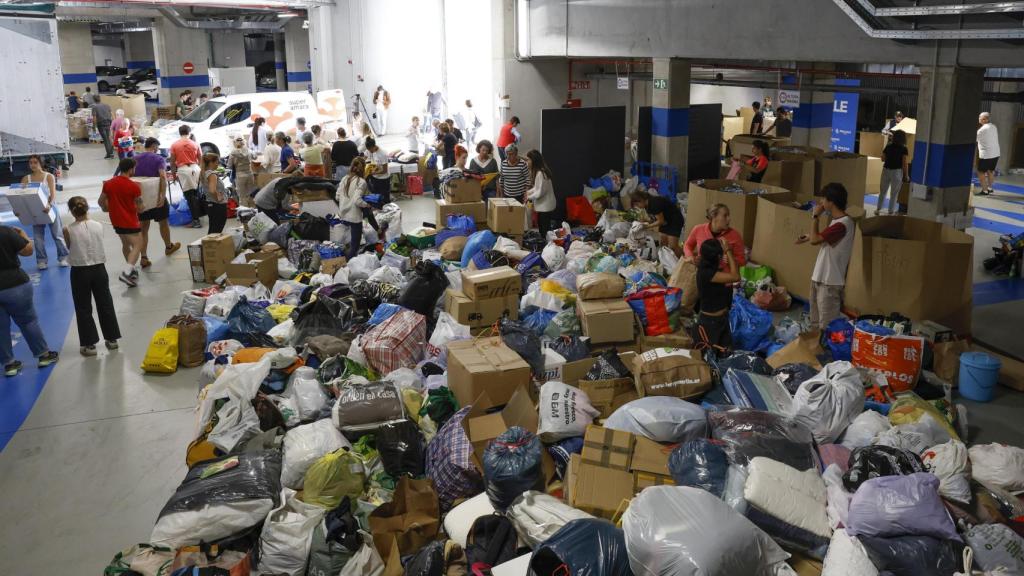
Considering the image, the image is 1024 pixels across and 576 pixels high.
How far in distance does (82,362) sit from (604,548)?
5.94 meters

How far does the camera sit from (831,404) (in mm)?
4867

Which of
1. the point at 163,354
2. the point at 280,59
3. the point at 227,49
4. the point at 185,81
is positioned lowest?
the point at 163,354

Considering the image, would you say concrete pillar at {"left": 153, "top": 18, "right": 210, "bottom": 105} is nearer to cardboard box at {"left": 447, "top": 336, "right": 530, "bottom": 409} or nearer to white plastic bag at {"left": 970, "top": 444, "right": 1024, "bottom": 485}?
cardboard box at {"left": 447, "top": 336, "right": 530, "bottom": 409}

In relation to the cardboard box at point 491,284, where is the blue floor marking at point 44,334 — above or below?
below

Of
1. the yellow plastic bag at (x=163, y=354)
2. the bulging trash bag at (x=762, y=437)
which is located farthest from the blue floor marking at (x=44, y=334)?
the bulging trash bag at (x=762, y=437)

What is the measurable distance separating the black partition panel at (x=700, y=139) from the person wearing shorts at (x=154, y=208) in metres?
6.91

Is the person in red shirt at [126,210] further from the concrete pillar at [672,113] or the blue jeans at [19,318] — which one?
the concrete pillar at [672,113]

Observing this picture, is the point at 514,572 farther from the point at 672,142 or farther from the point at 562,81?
the point at 562,81

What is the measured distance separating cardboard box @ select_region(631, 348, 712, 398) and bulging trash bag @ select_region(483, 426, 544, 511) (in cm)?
108

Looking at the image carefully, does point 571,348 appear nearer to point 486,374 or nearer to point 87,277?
point 486,374

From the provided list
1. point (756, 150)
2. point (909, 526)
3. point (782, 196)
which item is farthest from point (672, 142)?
point (909, 526)

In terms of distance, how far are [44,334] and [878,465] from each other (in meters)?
7.90

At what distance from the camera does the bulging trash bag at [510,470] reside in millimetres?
4297

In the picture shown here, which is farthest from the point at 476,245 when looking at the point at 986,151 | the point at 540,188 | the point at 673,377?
the point at 986,151
